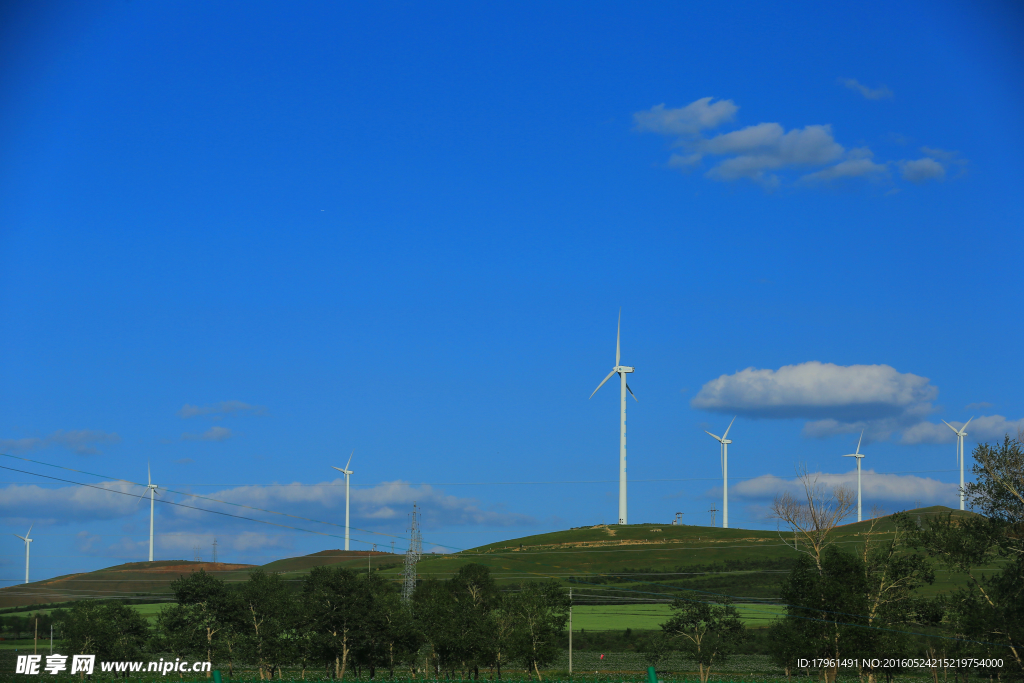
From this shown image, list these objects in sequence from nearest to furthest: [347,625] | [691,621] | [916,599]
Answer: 1. [916,599]
2. [691,621]
3. [347,625]

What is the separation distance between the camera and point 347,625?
135 meters

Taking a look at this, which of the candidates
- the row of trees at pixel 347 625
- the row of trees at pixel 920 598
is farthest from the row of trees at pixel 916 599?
the row of trees at pixel 347 625

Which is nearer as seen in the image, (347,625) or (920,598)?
(920,598)

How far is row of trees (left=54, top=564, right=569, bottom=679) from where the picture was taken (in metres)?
126

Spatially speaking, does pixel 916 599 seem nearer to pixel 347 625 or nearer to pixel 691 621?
pixel 691 621

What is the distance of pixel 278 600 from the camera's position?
477 feet

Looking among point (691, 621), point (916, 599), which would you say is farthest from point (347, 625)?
point (916, 599)

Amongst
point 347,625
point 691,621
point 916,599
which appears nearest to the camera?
point 916,599

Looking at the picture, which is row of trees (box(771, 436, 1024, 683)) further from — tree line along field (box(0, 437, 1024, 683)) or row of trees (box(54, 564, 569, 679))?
row of trees (box(54, 564, 569, 679))

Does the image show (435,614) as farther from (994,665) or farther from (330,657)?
(994,665)

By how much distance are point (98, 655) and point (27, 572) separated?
212 ft

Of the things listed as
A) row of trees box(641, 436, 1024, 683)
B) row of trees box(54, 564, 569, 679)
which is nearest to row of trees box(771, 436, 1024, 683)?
row of trees box(641, 436, 1024, 683)

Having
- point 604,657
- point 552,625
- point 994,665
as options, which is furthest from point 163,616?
point 994,665

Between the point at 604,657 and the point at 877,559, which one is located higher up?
the point at 877,559
